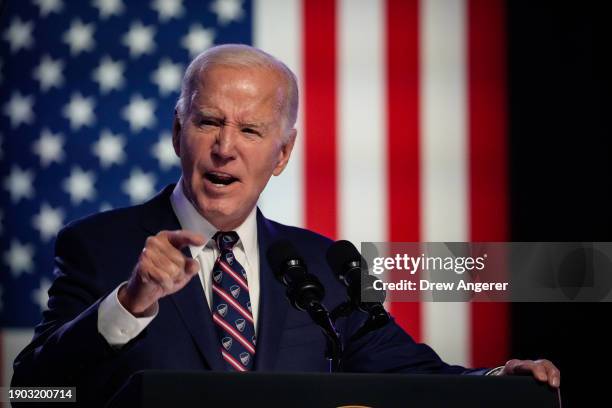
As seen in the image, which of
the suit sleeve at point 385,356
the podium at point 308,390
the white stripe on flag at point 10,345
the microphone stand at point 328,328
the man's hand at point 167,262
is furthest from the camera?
the white stripe on flag at point 10,345

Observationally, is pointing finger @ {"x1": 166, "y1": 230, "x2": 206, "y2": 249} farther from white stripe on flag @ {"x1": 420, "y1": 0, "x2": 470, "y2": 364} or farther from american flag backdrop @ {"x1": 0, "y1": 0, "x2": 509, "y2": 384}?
white stripe on flag @ {"x1": 420, "y1": 0, "x2": 470, "y2": 364}

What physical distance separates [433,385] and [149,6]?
7.71 feet

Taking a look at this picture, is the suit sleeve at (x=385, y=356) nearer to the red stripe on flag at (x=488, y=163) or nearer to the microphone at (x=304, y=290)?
the microphone at (x=304, y=290)

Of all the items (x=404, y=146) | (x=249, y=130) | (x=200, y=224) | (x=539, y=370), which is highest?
(x=404, y=146)

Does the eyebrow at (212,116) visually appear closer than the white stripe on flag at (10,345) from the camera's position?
Yes

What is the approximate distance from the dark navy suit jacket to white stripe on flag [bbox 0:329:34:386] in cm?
124

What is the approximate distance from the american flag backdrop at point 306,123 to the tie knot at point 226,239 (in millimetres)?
1087

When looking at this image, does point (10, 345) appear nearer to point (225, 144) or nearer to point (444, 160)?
point (225, 144)

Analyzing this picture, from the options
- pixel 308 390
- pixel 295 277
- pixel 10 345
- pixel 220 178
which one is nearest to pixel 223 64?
pixel 220 178

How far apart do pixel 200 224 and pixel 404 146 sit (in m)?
1.32

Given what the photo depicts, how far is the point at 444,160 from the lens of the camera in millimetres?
3070

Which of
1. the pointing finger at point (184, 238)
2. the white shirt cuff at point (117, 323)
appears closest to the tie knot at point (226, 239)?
the white shirt cuff at point (117, 323)

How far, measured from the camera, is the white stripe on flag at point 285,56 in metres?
3.00

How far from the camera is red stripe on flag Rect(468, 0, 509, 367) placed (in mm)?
3041
